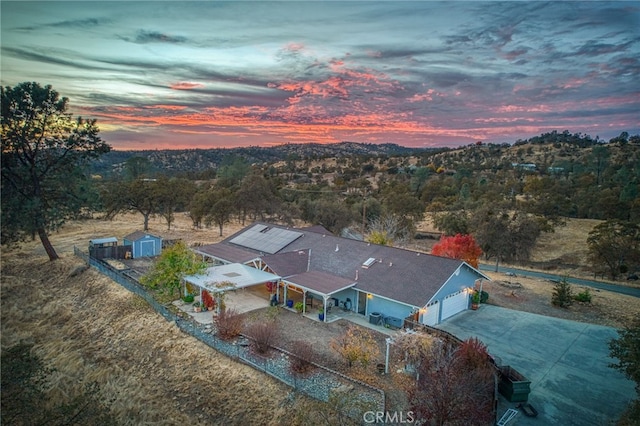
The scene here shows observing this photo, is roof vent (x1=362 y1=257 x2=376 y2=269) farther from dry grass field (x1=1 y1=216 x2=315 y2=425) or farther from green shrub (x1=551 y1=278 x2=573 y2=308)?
green shrub (x1=551 y1=278 x2=573 y2=308)

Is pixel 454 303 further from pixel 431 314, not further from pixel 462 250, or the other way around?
pixel 462 250

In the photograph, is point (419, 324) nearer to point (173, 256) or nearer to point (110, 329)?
point (173, 256)

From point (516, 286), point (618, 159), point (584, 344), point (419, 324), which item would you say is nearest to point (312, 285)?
point (419, 324)

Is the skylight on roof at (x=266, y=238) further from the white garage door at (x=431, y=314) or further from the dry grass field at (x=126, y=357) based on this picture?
the white garage door at (x=431, y=314)

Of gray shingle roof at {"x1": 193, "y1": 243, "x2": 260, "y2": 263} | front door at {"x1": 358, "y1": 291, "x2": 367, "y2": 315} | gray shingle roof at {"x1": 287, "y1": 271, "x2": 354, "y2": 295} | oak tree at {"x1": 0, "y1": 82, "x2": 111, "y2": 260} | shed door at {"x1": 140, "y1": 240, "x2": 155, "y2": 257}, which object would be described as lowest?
shed door at {"x1": 140, "y1": 240, "x2": 155, "y2": 257}

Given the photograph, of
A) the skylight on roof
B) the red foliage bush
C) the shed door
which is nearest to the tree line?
the shed door

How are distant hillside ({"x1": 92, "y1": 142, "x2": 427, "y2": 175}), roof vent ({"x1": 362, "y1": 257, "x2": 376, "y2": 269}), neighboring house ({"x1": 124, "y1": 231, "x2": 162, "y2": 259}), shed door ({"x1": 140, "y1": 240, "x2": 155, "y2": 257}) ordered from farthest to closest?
1. distant hillside ({"x1": 92, "y1": 142, "x2": 427, "y2": 175})
2. shed door ({"x1": 140, "y1": 240, "x2": 155, "y2": 257})
3. neighboring house ({"x1": 124, "y1": 231, "x2": 162, "y2": 259})
4. roof vent ({"x1": 362, "y1": 257, "x2": 376, "y2": 269})
